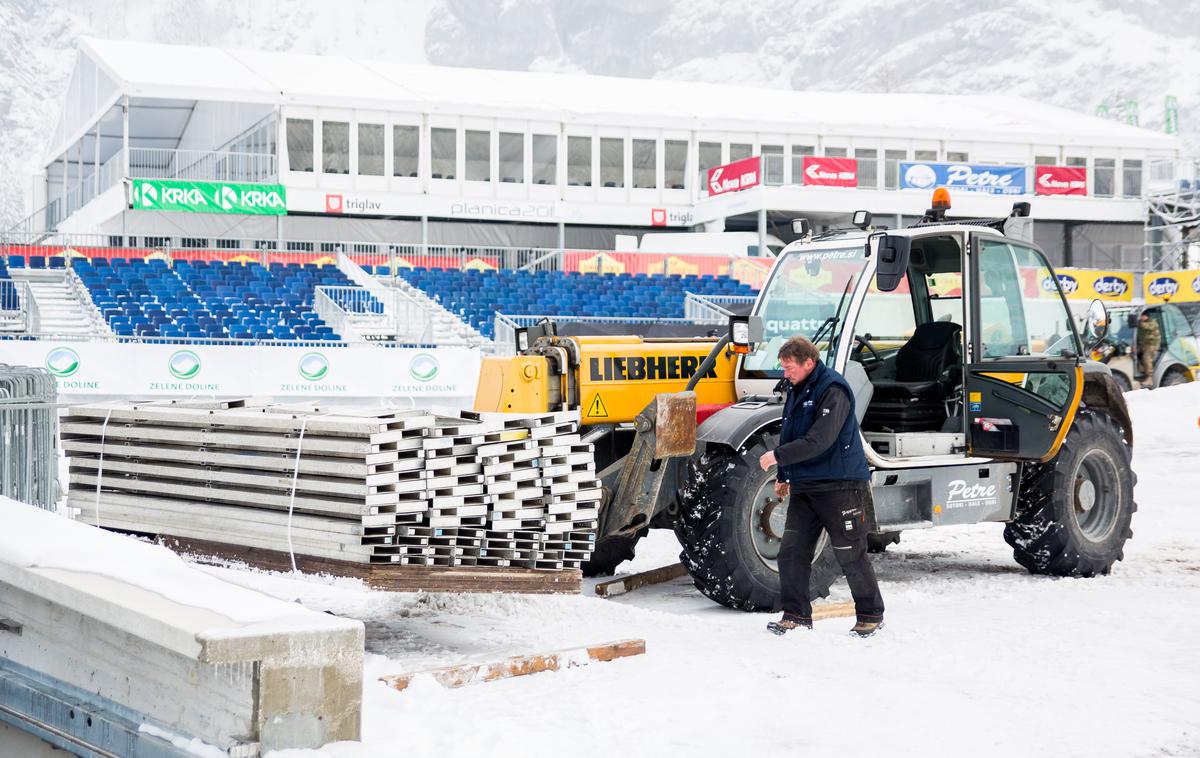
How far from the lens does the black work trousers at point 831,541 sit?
775 centimetres

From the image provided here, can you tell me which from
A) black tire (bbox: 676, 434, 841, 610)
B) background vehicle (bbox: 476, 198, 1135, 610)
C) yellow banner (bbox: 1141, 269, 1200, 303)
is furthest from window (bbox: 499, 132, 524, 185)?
black tire (bbox: 676, 434, 841, 610)

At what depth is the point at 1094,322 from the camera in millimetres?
9789

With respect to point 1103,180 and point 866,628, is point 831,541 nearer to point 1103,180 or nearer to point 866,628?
point 866,628

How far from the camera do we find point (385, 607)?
8.51 m

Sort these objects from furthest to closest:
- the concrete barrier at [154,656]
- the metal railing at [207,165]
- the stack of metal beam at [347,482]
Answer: the metal railing at [207,165] < the stack of metal beam at [347,482] < the concrete barrier at [154,656]

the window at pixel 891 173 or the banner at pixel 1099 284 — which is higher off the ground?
the window at pixel 891 173

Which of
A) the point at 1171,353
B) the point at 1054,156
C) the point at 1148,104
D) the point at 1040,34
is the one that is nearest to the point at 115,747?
the point at 1171,353

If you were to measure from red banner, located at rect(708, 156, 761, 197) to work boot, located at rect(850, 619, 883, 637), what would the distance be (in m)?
32.7

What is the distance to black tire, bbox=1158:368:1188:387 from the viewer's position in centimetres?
2542

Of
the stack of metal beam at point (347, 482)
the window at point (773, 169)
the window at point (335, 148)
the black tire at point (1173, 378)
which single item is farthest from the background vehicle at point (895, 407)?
the window at point (335, 148)

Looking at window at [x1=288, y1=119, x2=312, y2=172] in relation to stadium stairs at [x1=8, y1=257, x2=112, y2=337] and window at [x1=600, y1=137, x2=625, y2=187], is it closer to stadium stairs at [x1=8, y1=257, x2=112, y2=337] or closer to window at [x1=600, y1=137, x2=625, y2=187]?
window at [x1=600, y1=137, x2=625, y2=187]

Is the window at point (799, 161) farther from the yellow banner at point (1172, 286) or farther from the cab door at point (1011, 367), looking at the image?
the cab door at point (1011, 367)

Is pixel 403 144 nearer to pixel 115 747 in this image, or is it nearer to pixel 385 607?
pixel 385 607

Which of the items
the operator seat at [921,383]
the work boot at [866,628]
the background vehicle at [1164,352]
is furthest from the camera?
the background vehicle at [1164,352]
